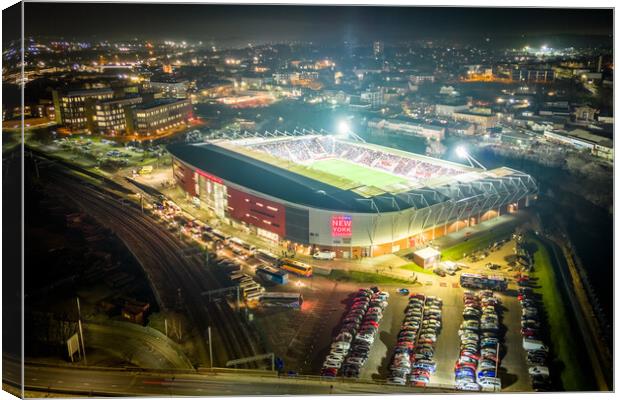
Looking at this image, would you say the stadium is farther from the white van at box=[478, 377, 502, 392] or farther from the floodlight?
the white van at box=[478, 377, 502, 392]

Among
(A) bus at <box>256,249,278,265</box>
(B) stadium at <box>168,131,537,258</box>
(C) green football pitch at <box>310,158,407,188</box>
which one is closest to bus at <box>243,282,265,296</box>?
(A) bus at <box>256,249,278,265</box>

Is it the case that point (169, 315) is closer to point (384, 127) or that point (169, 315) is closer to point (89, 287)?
point (89, 287)

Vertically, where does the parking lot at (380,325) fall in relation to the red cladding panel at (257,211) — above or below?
below

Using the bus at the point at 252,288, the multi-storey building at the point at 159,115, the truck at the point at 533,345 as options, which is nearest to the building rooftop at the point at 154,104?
the multi-storey building at the point at 159,115

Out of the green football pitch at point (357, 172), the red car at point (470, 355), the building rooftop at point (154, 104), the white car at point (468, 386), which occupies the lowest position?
the white car at point (468, 386)

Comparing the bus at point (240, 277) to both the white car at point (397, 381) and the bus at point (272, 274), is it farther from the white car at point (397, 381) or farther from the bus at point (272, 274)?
the white car at point (397, 381)

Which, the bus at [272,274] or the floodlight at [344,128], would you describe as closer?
the bus at [272,274]
